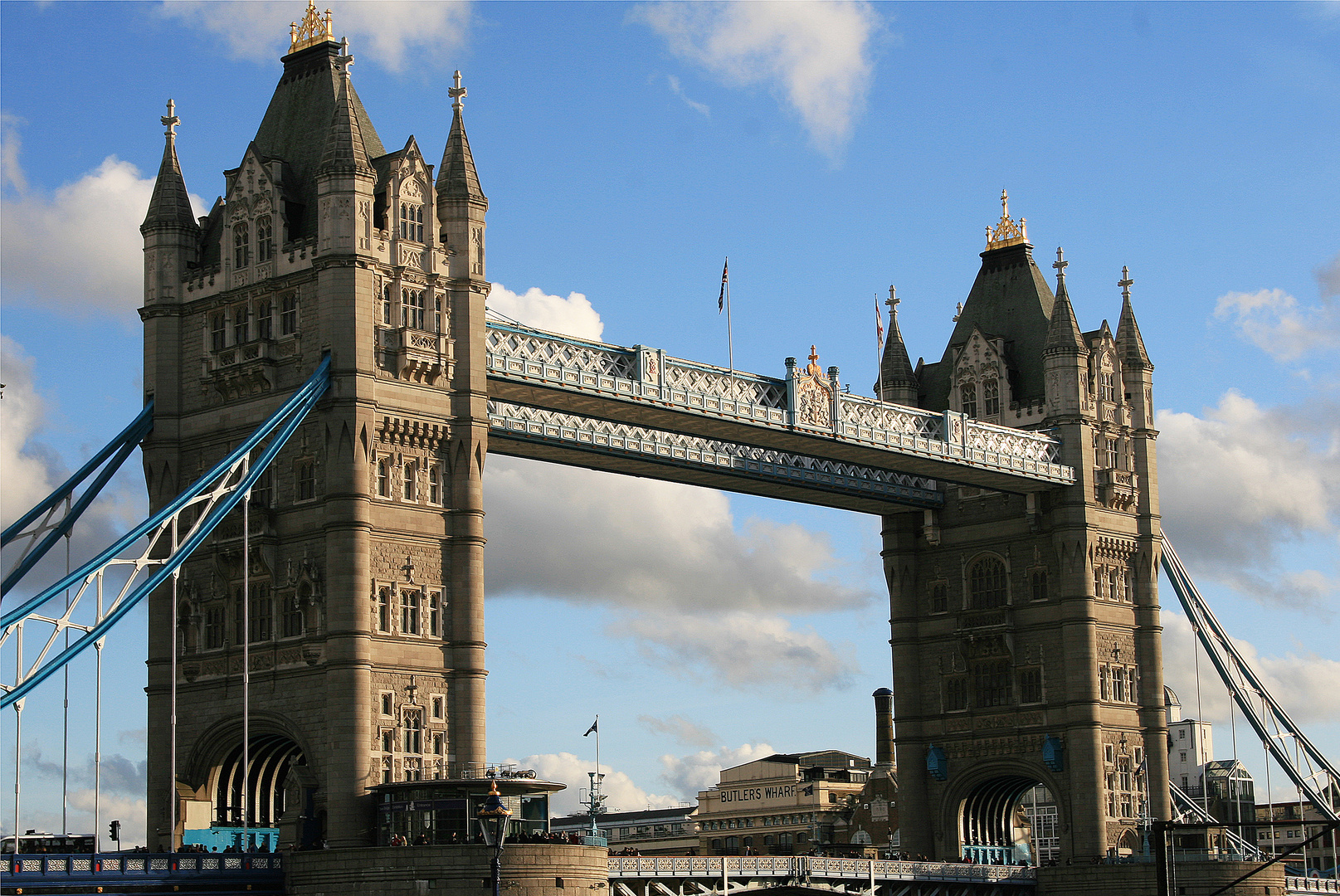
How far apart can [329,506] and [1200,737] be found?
11399cm

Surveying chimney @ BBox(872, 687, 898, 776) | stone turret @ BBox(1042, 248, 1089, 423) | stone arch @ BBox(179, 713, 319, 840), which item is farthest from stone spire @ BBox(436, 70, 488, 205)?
chimney @ BBox(872, 687, 898, 776)

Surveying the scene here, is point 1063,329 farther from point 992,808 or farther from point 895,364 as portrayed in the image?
point 992,808

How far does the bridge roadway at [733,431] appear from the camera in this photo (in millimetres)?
74750

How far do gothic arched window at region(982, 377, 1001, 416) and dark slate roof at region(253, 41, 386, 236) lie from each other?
38041 mm

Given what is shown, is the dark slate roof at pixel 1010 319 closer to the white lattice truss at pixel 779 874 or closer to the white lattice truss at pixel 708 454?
the white lattice truss at pixel 708 454

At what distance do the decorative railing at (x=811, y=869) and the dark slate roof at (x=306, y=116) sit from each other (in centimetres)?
2638

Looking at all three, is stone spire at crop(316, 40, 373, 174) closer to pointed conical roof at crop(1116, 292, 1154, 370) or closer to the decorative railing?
the decorative railing

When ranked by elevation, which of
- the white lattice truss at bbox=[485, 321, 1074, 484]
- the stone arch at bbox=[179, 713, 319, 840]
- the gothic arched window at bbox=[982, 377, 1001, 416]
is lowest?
the stone arch at bbox=[179, 713, 319, 840]

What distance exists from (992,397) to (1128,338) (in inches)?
311

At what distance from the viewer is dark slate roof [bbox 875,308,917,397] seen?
105m

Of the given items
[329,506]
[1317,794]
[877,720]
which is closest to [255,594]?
[329,506]

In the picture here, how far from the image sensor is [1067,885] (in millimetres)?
91438

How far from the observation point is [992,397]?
10081 centimetres

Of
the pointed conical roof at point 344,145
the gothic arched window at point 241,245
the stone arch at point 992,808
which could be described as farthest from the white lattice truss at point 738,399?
the stone arch at point 992,808
